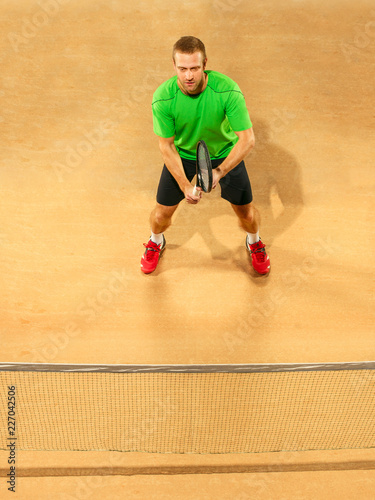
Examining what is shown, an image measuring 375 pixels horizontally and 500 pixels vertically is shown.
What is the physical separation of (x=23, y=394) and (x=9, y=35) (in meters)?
4.07

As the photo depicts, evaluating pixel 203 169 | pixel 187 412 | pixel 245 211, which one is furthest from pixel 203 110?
pixel 187 412

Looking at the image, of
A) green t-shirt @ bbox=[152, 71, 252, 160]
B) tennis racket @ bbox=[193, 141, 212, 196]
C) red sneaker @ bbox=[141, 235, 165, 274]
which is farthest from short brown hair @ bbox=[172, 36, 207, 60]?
red sneaker @ bbox=[141, 235, 165, 274]

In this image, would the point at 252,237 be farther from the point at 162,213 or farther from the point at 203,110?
the point at 203,110

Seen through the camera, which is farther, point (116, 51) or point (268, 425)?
point (116, 51)

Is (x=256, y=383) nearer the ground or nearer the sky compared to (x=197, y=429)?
nearer the sky

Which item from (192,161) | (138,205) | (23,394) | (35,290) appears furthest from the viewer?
(138,205)

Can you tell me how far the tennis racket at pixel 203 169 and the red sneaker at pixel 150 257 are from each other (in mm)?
1212

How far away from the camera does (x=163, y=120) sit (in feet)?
11.5

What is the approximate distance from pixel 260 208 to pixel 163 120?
182 centimetres

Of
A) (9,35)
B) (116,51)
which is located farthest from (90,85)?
(9,35)

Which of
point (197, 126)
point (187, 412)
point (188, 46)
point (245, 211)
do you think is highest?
point (188, 46)

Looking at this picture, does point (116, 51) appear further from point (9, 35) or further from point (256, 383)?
point (256, 383)

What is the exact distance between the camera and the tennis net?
403 cm

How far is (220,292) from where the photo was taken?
15.2 ft
